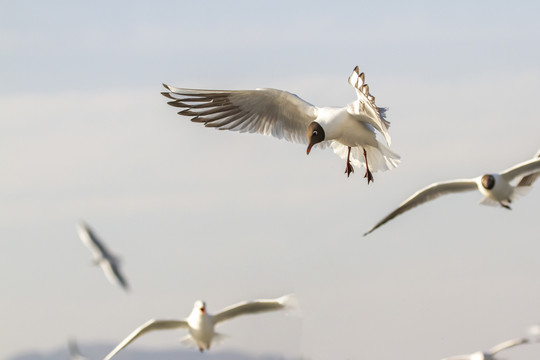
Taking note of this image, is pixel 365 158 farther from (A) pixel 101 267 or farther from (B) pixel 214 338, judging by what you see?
(A) pixel 101 267

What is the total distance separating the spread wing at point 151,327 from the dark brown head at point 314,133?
2584 millimetres

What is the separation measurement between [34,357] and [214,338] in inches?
941

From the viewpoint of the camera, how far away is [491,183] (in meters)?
12.8

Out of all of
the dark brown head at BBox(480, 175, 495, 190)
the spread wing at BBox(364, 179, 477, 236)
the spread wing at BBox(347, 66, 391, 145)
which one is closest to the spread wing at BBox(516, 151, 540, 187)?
the spread wing at BBox(364, 179, 477, 236)

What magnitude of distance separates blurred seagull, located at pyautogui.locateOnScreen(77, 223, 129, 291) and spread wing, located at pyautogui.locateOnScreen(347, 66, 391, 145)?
432 centimetres

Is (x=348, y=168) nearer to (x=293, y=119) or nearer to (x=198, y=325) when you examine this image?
(x=293, y=119)

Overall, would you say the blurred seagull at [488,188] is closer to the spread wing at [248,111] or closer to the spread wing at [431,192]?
the spread wing at [431,192]

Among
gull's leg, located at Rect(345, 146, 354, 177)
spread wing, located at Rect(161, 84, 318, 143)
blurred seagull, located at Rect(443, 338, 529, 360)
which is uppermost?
spread wing, located at Rect(161, 84, 318, 143)

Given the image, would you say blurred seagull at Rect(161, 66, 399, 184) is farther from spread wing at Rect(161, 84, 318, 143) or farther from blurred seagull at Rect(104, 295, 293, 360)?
blurred seagull at Rect(104, 295, 293, 360)

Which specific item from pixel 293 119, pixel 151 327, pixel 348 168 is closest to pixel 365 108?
pixel 348 168

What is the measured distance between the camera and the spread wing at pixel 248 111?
14.6 metres

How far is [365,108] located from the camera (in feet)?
43.7

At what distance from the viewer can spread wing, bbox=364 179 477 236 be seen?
13383 millimetres

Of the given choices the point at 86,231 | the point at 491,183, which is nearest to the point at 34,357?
the point at 86,231
